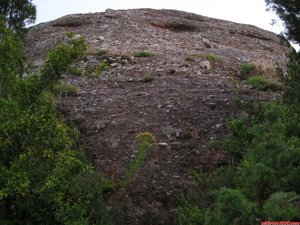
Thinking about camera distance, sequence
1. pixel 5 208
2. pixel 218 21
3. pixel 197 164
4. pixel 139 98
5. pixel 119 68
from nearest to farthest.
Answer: pixel 5 208
pixel 197 164
pixel 139 98
pixel 119 68
pixel 218 21

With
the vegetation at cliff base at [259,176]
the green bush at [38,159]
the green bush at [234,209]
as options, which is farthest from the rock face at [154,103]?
the green bush at [234,209]

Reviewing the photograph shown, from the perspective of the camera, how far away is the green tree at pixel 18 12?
15.8m

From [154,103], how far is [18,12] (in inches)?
327

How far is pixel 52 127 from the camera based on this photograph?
5.82m

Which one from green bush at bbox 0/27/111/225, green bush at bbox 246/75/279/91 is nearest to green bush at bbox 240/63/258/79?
green bush at bbox 246/75/279/91

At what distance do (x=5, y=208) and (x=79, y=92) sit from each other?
496 cm

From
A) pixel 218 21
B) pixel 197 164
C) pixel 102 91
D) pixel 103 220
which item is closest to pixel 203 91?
pixel 102 91

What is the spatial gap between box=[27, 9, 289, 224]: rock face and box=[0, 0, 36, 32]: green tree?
78 centimetres

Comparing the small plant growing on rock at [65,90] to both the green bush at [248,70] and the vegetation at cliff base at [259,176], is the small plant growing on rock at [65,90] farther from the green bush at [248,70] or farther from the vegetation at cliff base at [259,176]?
the green bush at [248,70]

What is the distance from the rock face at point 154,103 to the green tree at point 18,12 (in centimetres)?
78

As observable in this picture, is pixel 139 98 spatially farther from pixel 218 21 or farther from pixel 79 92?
pixel 218 21

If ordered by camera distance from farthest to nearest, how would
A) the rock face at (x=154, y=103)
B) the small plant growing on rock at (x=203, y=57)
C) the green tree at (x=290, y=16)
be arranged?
the small plant growing on rock at (x=203, y=57) → the green tree at (x=290, y=16) → the rock face at (x=154, y=103)

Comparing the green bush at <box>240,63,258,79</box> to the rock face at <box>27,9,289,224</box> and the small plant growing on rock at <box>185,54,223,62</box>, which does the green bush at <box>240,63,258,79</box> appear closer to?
the rock face at <box>27,9,289,224</box>

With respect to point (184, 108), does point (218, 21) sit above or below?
above
